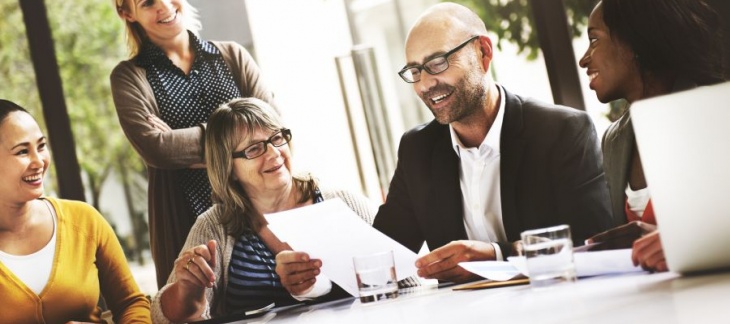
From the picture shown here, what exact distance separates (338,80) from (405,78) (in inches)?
15.2

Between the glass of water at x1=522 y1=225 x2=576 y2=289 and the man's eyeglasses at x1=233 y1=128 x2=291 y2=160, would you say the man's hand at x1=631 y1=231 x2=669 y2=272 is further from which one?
the man's eyeglasses at x1=233 y1=128 x2=291 y2=160

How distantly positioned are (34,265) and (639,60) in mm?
2292

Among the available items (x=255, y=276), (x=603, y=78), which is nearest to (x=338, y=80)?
(x=255, y=276)

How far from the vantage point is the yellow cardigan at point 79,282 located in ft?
10.7

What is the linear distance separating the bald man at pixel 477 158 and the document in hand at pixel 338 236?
43 centimetres

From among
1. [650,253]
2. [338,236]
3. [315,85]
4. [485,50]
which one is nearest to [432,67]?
[485,50]

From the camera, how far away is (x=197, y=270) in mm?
3117

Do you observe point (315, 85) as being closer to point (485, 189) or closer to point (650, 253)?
point (485, 189)

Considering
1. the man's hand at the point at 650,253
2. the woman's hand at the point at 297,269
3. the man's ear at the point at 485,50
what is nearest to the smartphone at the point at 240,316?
the woman's hand at the point at 297,269

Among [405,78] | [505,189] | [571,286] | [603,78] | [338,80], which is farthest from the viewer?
[338,80]

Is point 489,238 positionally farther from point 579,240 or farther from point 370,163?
point 370,163

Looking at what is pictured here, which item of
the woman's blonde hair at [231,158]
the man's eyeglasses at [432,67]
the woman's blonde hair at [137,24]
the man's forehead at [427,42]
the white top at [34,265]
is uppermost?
the woman's blonde hair at [137,24]

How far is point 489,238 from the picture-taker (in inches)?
115

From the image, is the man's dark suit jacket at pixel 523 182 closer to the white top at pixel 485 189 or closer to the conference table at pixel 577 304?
the white top at pixel 485 189
